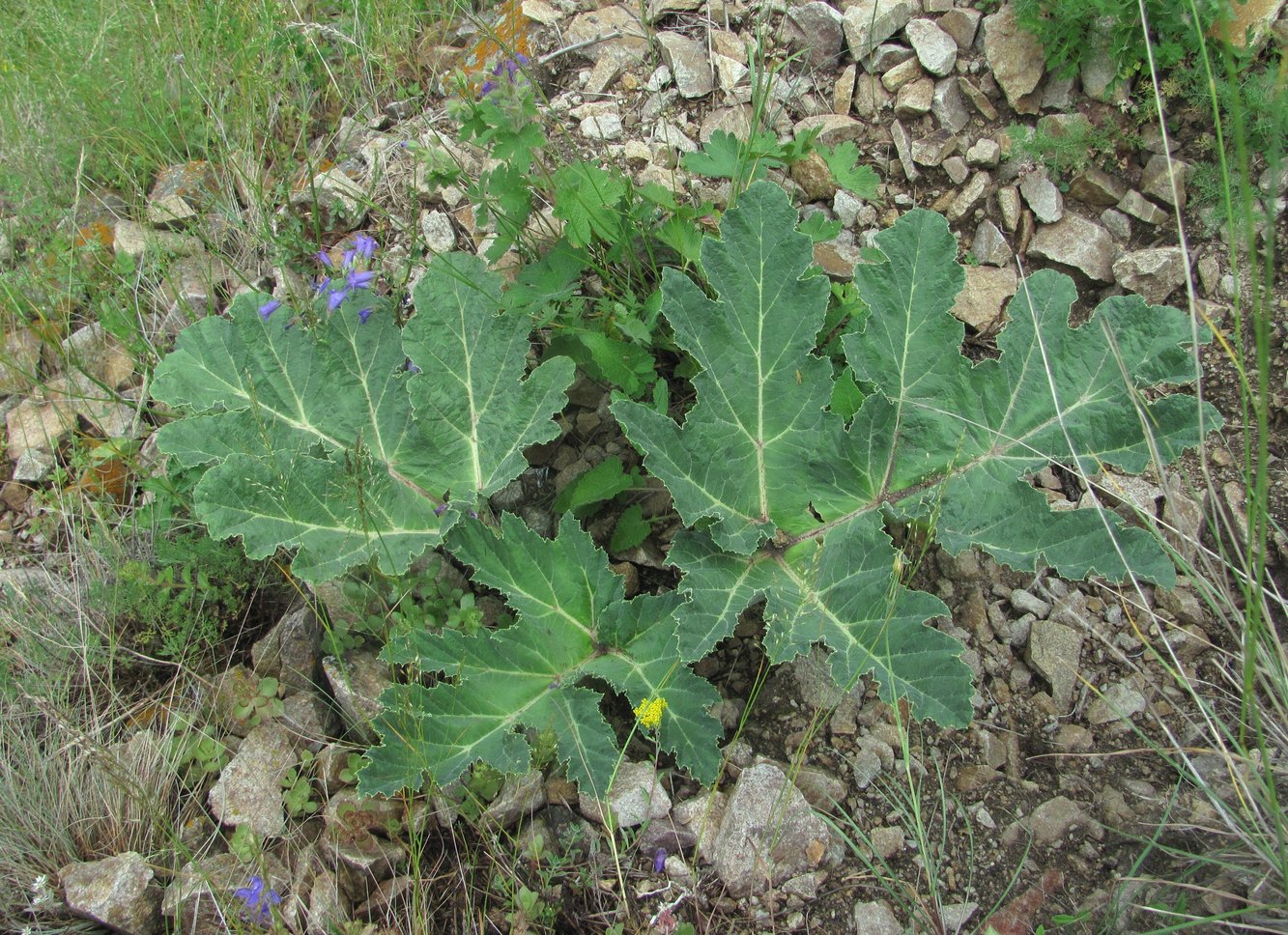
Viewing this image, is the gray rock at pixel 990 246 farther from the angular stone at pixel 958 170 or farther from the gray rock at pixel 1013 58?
the gray rock at pixel 1013 58

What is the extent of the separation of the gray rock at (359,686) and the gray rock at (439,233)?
136cm

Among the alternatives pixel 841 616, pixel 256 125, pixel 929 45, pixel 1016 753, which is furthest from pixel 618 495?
pixel 256 125

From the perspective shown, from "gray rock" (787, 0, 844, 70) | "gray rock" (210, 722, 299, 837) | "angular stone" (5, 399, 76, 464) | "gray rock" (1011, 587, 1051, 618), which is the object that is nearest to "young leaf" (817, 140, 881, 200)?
"gray rock" (787, 0, 844, 70)

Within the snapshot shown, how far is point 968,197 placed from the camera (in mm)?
2916

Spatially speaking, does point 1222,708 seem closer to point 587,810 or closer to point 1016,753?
point 1016,753

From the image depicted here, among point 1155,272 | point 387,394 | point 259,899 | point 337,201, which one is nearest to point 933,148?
point 1155,272

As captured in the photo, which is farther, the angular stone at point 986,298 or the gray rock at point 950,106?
the gray rock at point 950,106

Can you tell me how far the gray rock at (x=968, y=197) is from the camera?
2.91 m

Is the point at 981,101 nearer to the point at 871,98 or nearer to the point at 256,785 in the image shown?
the point at 871,98

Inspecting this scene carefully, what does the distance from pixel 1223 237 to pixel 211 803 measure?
304cm

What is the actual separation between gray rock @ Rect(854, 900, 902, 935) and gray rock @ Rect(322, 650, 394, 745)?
1.20 m

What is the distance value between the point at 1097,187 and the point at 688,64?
4.50 ft

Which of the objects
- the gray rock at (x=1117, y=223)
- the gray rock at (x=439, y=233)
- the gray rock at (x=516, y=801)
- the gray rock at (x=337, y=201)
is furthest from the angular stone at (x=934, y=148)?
the gray rock at (x=516, y=801)

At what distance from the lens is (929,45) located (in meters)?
3.05
